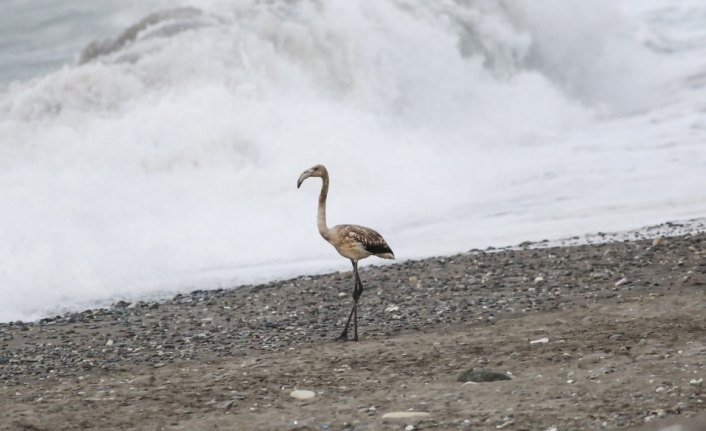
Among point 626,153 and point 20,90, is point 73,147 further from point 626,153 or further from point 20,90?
point 626,153

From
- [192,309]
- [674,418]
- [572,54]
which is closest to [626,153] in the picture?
[572,54]

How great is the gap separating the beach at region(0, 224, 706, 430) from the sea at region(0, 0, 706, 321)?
1.22m

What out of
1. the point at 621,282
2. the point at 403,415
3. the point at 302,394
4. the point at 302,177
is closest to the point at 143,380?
the point at 302,394

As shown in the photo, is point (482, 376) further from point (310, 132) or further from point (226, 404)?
point (310, 132)

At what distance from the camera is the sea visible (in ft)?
60.2

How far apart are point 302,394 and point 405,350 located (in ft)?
4.90

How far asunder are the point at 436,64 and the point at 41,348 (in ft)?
55.1

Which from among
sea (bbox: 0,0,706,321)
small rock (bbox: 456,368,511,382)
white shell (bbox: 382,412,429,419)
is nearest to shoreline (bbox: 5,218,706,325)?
sea (bbox: 0,0,706,321)

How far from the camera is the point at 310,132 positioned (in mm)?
24250

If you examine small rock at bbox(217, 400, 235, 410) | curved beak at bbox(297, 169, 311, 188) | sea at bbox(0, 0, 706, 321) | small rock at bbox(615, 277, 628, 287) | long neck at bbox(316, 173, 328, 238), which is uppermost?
sea at bbox(0, 0, 706, 321)

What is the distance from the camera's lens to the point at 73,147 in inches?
925

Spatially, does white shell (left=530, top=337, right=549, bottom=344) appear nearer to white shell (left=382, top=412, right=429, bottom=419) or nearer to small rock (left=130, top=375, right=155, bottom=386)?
white shell (left=382, top=412, right=429, bottom=419)

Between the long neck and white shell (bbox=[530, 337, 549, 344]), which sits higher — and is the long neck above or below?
above

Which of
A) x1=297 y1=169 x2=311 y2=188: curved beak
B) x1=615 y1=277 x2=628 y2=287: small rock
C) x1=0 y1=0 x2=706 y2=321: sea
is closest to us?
x1=297 y1=169 x2=311 y2=188: curved beak
